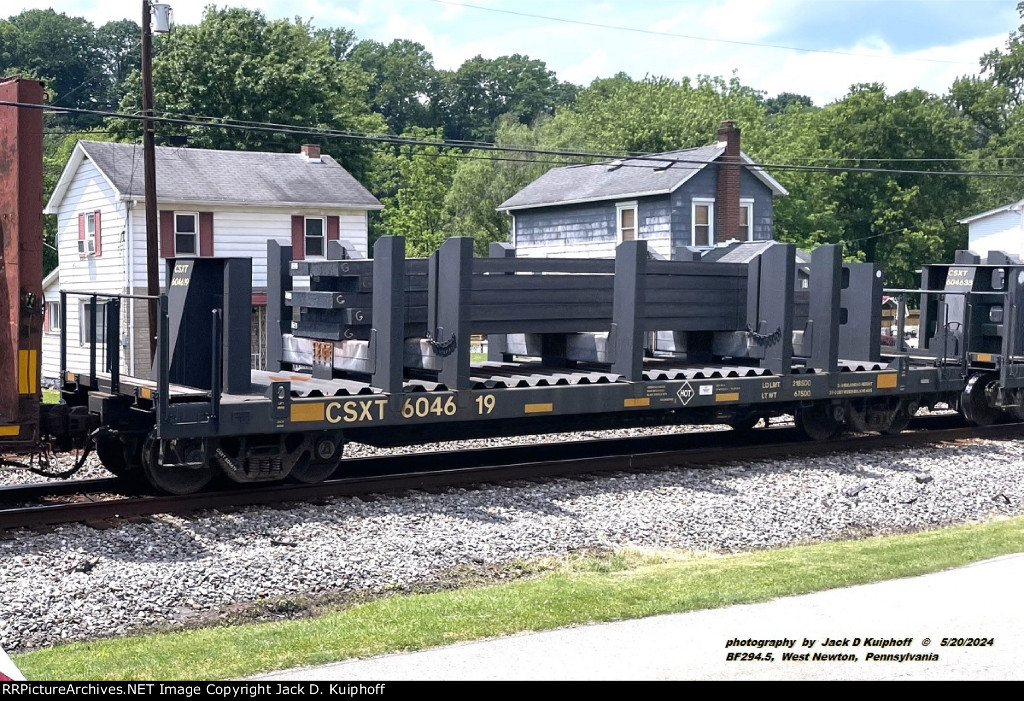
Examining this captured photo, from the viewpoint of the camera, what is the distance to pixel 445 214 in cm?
5219

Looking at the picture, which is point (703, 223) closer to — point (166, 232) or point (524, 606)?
point (166, 232)

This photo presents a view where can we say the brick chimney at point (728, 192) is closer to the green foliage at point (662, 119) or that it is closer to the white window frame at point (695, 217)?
the white window frame at point (695, 217)

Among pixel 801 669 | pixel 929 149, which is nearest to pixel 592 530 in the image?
pixel 801 669

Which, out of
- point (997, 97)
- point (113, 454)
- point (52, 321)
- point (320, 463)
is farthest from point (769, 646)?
point (997, 97)

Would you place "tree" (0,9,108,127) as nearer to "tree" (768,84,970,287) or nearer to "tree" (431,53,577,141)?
"tree" (431,53,577,141)

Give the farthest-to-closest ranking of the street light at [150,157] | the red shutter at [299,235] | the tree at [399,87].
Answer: the tree at [399,87] → the red shutter at [299,235] → the street light at [150,157]

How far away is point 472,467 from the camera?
12.6 m

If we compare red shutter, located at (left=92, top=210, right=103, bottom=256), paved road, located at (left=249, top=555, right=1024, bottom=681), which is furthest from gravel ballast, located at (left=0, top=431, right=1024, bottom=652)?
red shutter, located at (left=92, top=210, right=103, bottom=256)

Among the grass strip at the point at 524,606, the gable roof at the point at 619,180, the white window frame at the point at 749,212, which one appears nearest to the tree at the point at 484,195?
the gable roof at the point at 619,180

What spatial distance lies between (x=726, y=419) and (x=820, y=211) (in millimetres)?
44686

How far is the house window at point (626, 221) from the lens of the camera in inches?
1328

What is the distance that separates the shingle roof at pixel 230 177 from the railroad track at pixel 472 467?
725 inches

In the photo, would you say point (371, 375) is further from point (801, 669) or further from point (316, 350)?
point (801, 669)

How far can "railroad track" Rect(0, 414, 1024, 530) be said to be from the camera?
989 centimetres
